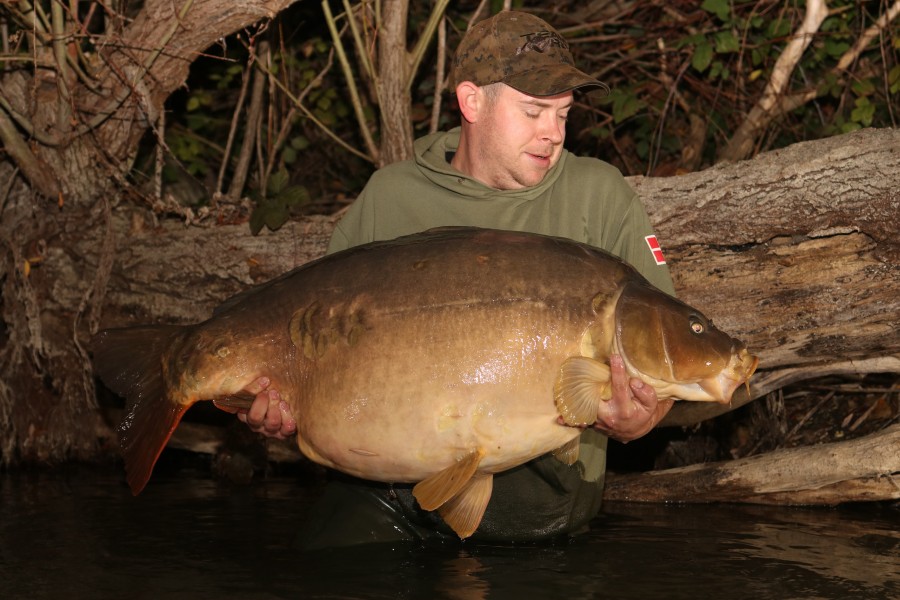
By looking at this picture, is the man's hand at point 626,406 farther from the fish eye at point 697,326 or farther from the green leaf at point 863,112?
the green leaf at point 863,112

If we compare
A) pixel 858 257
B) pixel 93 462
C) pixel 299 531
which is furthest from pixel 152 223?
pixel 858 257

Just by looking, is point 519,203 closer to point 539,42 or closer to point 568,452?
point 539,42

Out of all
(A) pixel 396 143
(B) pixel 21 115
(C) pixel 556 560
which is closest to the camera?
(C) pixel 556 560

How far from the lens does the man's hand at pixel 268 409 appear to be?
308cm

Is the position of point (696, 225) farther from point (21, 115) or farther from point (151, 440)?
point (21, 115)

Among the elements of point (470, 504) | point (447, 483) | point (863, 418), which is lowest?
point (863, 418)

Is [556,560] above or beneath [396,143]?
beneath

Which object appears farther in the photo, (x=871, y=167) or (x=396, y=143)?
(x=396, y=143)

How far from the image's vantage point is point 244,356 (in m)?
3.08

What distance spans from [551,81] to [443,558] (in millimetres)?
1655

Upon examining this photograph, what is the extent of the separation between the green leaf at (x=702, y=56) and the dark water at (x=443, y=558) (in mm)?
2809

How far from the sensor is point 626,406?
9.52 feet

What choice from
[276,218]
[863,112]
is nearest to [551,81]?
[276,218]

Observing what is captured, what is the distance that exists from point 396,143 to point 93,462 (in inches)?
92.9
